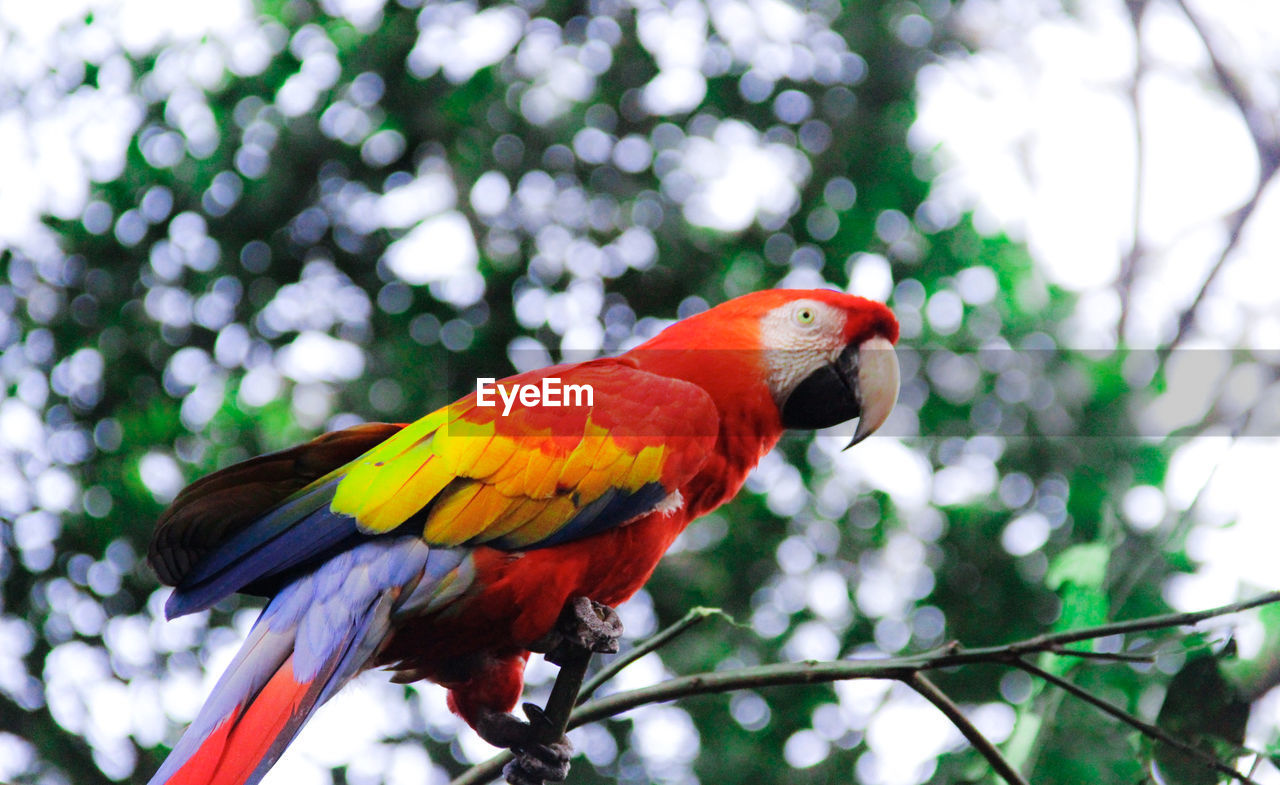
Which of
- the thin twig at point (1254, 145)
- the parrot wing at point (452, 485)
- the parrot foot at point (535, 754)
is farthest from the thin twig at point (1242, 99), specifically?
the parrot foot at point (535, 754)

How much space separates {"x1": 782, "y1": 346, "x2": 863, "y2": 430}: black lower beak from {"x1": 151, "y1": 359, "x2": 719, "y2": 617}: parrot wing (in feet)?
0.66


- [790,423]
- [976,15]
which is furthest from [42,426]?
[976,15]

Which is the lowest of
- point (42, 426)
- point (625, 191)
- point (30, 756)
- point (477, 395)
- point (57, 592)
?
point (30, 756)

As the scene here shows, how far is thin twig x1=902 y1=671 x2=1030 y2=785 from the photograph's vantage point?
89 cm

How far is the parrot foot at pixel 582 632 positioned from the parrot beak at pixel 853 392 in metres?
0.44

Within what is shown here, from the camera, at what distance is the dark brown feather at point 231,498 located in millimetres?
1137

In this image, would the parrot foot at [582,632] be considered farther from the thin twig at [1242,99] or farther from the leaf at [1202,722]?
the thin twig at [1242,99]

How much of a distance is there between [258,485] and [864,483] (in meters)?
1.70

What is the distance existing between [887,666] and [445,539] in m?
0.51

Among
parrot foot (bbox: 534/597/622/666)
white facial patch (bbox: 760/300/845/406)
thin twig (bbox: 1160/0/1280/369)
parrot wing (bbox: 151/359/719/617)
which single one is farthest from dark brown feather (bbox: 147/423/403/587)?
thin twig (bbox: 1160/0/1280/369)

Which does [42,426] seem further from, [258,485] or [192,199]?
[258,485]

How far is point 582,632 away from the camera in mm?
1135

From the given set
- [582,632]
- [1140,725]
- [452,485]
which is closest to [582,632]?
[582,632]

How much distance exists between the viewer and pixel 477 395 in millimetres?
1300
